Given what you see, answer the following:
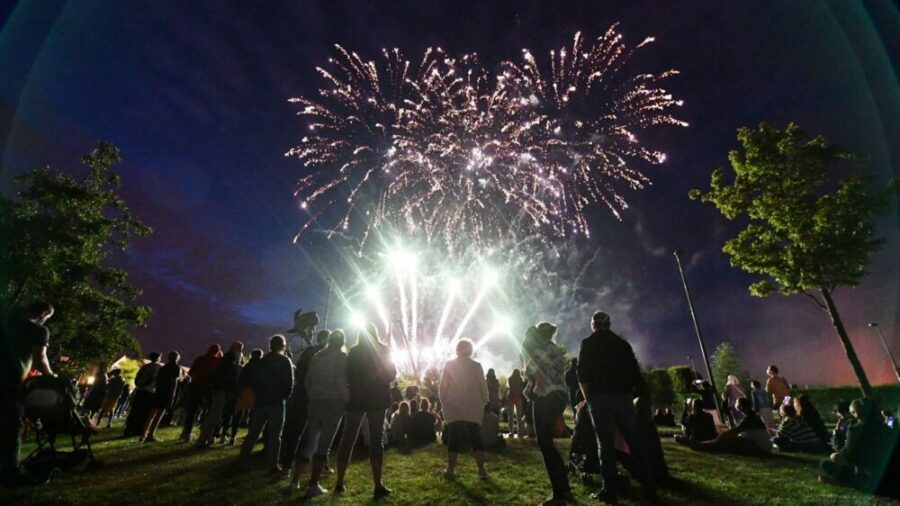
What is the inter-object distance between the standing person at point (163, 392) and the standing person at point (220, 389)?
1.04 m

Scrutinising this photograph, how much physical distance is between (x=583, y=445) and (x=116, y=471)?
26.2ft

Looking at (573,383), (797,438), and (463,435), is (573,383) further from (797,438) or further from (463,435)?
(797,438)

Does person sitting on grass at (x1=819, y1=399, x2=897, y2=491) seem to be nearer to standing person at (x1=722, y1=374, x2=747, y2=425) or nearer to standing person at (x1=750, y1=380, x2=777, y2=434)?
standing person at (x1=750, y1=380, x2=777, y2=434)

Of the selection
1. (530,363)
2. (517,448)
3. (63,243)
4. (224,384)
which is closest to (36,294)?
(63,243)

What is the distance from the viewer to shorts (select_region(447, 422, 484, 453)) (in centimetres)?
719

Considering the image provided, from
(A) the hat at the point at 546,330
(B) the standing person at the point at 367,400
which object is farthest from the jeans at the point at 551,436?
(B) the standing person at the point at 367,400

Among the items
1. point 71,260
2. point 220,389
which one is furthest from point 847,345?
point 71,260

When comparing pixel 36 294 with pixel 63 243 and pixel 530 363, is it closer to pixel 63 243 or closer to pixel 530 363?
pixel 63 243

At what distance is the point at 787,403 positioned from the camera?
12.8 meters

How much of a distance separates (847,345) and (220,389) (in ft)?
72.7

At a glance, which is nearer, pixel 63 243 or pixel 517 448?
pixel 517 448

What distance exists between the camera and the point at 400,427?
12016 mm

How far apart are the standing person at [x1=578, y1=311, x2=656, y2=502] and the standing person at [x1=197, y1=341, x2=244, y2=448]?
27.7 ft

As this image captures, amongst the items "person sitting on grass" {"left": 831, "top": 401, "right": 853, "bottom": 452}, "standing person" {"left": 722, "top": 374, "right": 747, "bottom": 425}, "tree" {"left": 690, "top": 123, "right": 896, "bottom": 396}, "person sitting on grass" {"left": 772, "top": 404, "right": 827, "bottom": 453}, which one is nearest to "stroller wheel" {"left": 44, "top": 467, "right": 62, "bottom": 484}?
"person sitting on grass" {"left": 831, "top": 401, "right": 853, "bottom": 452}
